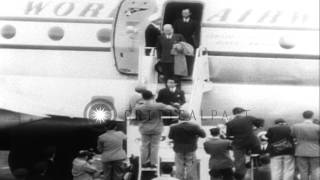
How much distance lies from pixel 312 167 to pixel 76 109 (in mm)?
2618

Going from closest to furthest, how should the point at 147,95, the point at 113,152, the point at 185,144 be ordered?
the point at 147,95, the point at 113,152, the point at 185,144

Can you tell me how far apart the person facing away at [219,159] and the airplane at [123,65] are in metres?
0.27

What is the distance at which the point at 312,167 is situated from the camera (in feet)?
23.7

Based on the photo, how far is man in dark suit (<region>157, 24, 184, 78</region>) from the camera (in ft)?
23.4

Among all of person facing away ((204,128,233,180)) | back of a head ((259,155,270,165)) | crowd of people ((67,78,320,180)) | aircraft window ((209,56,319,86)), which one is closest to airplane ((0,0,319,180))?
aircraft window ((209,56,319,86))

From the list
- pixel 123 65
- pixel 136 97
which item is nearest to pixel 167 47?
pixel 123 65

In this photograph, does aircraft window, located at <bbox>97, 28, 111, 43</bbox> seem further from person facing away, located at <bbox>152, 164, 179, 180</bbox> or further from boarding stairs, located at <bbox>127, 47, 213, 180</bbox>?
person facing away, located at <bbox>152, 164, 179, 180</bbox>

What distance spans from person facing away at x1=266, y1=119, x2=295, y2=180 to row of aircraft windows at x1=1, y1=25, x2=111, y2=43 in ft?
6.72

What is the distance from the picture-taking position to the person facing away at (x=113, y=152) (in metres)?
7.07

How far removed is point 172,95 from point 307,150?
5.23ft

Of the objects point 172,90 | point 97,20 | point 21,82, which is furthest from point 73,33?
point 172,90

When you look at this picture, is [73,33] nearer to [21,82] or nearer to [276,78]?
[21,82]

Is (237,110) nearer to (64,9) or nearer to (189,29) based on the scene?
(189,29)

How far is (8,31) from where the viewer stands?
7.16 meters
